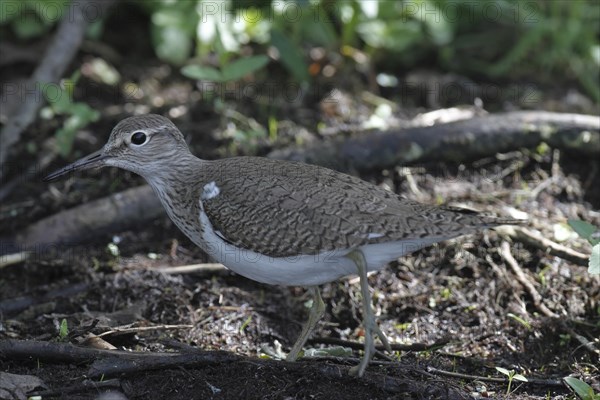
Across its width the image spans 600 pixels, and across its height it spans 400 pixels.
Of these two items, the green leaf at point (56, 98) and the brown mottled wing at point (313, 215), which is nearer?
the brown mottled wing at point (313, 215)

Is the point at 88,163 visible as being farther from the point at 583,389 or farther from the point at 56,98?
the point at 583,389

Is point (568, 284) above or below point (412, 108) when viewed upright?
below

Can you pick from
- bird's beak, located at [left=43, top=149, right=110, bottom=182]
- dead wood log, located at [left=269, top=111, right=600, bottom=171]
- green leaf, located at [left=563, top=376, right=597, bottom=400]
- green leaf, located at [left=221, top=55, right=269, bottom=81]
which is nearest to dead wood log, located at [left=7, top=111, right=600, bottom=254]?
dead wood log, located at [left=269, top=111, right=600, bottom=171]

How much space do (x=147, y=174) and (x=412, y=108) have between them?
3.83 metres

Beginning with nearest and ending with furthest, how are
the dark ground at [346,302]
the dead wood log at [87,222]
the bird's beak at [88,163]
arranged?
the dark ground at [346,302] < the bird's beak at [88,163] < the dead wood log at [87,222]

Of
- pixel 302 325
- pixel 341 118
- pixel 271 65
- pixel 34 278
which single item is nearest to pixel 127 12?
pixel 271 65

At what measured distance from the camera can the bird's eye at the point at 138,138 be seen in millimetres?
5699

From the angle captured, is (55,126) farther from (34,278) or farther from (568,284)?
(568,284)

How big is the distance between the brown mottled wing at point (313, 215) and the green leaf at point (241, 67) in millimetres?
2156

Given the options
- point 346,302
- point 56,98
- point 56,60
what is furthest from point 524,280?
point 56,60

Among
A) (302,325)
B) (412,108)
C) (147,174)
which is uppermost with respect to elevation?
(147,174)

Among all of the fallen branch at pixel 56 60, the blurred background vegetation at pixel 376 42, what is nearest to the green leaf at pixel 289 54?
the blurred background vegetation at pixel 376 42

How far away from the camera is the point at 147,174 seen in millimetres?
5844

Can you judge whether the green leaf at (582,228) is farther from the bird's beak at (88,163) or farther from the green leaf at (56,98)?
the green leaf at (56,98)
